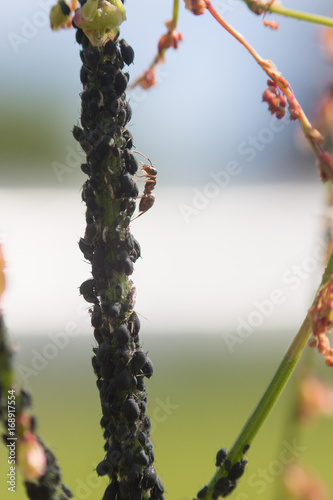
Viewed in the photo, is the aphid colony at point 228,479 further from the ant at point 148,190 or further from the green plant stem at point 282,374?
the ant at point 148,190

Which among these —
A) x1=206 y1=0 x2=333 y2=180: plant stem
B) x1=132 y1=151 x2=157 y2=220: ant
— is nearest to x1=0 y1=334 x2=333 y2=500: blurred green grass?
x1=132 y1=151 x2=157 y2=220: ant

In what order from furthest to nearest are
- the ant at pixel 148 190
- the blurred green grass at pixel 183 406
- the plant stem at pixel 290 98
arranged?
the blurred green grass at pixel 183 406, the ant at pixel 148 190, the plant stem at pixel 290 98

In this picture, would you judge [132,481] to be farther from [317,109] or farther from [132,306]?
[317,109]

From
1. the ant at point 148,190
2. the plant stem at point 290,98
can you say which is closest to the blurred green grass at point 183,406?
the ant at point 148,190

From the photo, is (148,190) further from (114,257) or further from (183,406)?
(183,406)

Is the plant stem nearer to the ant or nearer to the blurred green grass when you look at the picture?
the ant

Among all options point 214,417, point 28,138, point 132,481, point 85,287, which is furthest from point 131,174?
point 28,138
